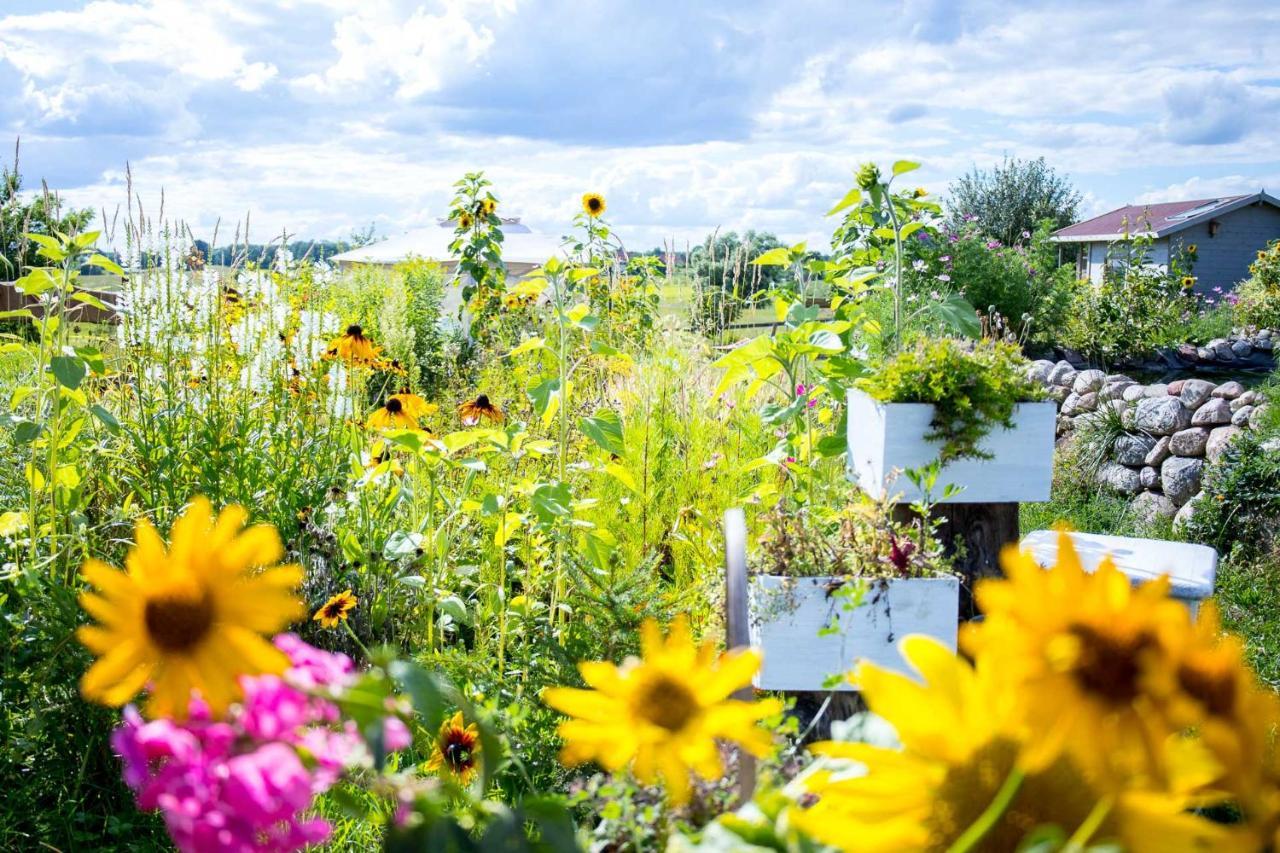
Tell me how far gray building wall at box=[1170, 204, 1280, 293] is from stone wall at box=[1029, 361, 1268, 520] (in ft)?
55.6

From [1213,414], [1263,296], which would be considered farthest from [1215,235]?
[1213,414]

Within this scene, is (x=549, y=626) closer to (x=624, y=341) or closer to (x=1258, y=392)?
(x=624, y=341)

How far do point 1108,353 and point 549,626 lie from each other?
25.9 ft

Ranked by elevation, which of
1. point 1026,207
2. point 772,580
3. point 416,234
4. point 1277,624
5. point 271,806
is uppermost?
point 1026,207

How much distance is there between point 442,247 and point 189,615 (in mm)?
13197

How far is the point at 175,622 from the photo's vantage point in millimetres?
587

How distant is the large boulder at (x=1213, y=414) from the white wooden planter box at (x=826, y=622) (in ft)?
15.3

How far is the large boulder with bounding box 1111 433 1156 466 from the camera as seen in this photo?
5.86 m

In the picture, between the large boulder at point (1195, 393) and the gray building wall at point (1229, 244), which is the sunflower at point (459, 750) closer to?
the large boulder at point (1195, 393)

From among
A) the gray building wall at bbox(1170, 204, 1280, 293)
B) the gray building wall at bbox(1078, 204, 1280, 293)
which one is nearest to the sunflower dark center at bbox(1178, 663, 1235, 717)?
the gray building wall at bbox(1078, 204, 1280, 293)

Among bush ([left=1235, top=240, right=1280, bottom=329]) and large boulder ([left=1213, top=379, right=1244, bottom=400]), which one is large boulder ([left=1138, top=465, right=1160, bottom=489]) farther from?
bush ([left=1235, top=240, right=1280, bottom=329])

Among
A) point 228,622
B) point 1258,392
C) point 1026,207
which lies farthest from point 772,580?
point 1026,207

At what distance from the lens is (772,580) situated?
6.26 feet

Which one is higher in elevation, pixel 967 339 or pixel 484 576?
pixel 967 339
